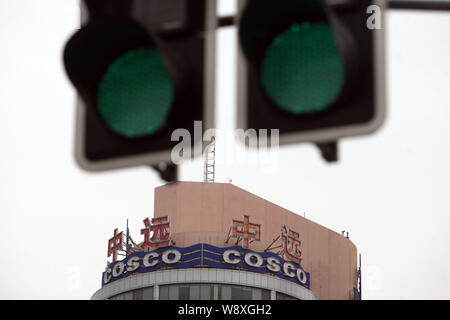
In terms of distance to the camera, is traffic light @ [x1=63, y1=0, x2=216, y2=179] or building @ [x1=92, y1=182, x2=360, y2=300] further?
building @ [x1=92, y1=182, x2=360, y2=300]

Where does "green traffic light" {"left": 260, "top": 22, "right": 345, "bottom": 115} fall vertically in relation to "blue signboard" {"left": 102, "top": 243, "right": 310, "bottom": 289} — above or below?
below

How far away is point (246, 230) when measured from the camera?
56.3 m

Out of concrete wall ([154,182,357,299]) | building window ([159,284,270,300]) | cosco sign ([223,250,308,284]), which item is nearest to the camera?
building window ([159,284,270,300])

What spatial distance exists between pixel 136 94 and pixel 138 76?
8 cm

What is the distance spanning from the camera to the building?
53094 mm

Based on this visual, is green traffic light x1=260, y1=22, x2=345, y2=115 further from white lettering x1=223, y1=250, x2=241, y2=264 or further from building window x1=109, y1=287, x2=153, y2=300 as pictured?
white lettering x1=223, y1=250, x2=241, y2=264

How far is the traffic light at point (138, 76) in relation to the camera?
357 cm

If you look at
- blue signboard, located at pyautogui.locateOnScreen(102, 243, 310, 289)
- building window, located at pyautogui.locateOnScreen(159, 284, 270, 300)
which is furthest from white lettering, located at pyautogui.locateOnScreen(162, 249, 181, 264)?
building window, located at pyautogui.locateOnScreen(159, 284, 270, 300)

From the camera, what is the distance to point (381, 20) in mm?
3359

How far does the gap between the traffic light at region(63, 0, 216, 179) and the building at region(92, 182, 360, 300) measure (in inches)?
1936

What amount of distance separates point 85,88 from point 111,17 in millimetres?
265

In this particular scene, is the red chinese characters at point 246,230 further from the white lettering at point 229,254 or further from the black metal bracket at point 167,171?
the black metal bracket at point 167,171

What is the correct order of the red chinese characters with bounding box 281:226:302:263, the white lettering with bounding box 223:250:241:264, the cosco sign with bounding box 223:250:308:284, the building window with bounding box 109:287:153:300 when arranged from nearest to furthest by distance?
the building window with bounding box 109:287:153:300 < the white lettering with bounding box 223:250:241:264 < the cosco sign with bounding box 223:250:308:284 < the red chinese characters with bounding box 281:226:302:263

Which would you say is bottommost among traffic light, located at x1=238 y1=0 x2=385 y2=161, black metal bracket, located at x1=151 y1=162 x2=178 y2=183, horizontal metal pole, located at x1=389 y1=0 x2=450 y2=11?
black metal bracket, located at x1=151 y1=162 x2=178 y2=183
